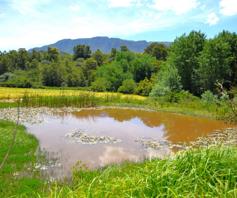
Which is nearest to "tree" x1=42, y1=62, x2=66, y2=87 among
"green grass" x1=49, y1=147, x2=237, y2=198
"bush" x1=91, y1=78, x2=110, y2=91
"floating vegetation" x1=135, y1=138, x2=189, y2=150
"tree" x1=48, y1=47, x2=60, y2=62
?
Answer: "bush" x1=91, y1=78, x2=110, y2=91

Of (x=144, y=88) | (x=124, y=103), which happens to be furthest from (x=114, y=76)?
(x=124, y=103)

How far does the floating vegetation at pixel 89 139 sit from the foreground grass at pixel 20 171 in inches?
90.3

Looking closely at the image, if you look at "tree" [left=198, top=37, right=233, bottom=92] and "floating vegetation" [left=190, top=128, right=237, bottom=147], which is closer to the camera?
"floating vegetation" [left=190, top=128, right=237, bottom=147]

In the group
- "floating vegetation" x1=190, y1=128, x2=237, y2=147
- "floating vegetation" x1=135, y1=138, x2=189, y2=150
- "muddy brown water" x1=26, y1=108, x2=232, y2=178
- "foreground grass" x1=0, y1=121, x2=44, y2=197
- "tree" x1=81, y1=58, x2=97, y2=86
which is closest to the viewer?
"foreground grass" x1=0, y1=121, x2=44, y2=197

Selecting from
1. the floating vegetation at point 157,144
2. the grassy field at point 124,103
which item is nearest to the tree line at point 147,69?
the grassy field at point 124,103

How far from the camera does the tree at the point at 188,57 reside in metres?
44.9

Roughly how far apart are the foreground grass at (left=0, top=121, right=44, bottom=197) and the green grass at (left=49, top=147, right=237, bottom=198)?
7.05 feet

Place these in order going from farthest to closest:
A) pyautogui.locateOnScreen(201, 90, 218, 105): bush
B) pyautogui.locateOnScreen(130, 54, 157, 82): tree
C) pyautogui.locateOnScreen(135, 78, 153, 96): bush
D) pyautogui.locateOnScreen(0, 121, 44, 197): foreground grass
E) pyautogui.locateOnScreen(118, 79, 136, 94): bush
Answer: pyautogui.locateOnScreen(130, 54, 157, 82): tree
pyautogui.locateOnScreen(118, 79, 136, 94): bush
pyautogui.locateOnScreen(135, 78, 153, 96): bush
pyautogui.locateOnScreen(201, 90, 218, 105): bush
pyautogui.locateOnScreen(0, 121, 44, 197): foreground grass

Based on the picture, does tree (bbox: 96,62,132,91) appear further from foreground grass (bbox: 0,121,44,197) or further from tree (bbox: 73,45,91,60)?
foreground grass (bbox: 0,121,44,197)

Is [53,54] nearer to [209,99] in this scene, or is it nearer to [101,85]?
[101,85]

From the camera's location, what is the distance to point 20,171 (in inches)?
483

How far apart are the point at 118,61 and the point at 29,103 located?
30.3 m

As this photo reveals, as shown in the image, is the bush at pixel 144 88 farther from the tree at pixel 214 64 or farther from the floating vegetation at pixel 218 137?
the floating vegetation at pixel 218 137

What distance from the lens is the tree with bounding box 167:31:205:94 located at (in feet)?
147
